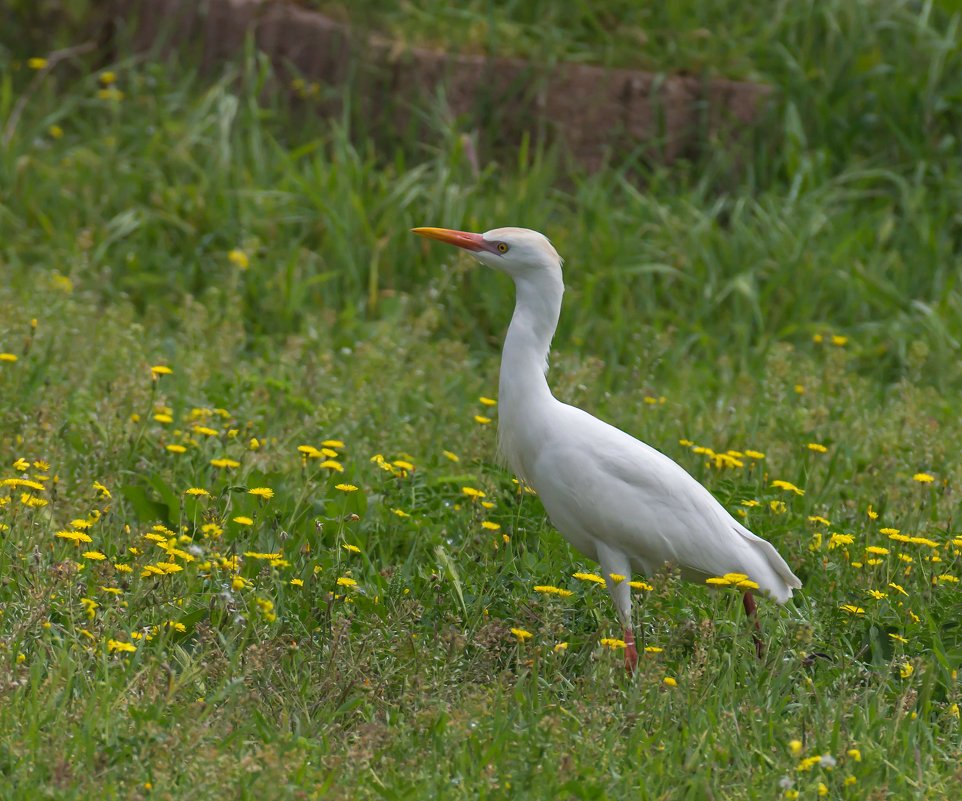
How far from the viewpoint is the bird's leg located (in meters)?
3.56

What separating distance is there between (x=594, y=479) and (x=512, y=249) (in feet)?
1.97

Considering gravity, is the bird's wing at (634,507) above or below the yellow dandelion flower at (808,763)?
above

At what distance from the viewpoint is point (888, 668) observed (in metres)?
3.32

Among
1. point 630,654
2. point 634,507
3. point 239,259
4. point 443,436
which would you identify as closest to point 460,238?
point 634,507

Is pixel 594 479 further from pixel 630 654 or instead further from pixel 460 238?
pixel 460 238

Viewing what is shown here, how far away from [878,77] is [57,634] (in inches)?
215

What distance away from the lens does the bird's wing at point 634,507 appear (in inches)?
140

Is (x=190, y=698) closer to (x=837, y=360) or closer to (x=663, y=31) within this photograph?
(x=837, y=360)

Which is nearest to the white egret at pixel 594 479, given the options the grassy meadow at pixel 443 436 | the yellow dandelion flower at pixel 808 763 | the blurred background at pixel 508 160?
the grassy meadow at pixel 443 436

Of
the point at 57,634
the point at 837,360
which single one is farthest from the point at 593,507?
the point at 837,360

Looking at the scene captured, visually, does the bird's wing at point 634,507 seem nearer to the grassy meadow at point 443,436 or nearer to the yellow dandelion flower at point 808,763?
the grassy meadow at point 443,436

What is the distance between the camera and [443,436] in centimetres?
491

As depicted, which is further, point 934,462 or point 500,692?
point 934,462

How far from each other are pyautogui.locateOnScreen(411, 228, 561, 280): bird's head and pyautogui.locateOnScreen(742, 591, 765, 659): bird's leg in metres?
0.94
